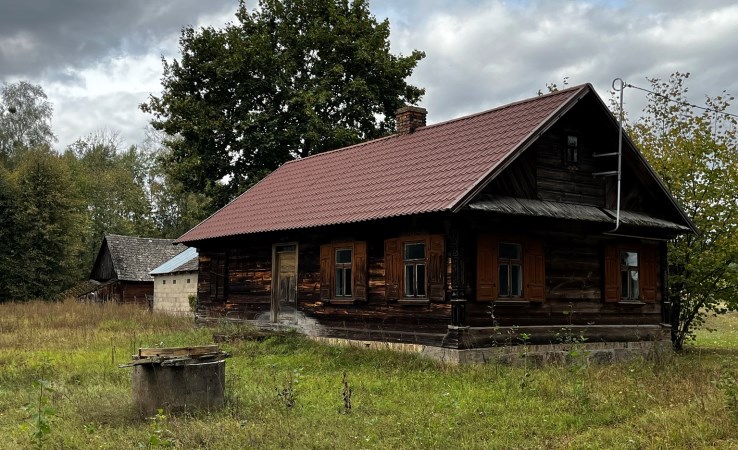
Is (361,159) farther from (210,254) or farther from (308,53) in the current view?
(308,53)

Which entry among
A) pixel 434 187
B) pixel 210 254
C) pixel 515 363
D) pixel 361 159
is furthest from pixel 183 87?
pixel 515 363

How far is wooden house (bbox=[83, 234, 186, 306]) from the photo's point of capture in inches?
1708

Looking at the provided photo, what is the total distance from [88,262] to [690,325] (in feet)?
151

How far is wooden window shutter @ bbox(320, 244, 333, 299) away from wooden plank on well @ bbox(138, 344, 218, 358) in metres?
7.56

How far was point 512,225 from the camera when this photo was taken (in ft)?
50.8

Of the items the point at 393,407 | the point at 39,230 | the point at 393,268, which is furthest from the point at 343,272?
the point at 39,230

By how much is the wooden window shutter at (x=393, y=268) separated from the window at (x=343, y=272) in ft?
5.19

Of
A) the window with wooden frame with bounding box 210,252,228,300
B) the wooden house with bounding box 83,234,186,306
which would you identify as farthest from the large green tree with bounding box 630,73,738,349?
the wooden house with bounding box 83,234,186,306

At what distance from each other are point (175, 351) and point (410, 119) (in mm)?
12287

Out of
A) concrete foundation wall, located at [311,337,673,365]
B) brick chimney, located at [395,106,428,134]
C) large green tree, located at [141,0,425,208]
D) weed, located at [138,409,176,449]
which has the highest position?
large green tree, located at [141,0,425,208]

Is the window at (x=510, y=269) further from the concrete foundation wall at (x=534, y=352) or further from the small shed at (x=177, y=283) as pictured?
the small shed at (x=177, y=283)

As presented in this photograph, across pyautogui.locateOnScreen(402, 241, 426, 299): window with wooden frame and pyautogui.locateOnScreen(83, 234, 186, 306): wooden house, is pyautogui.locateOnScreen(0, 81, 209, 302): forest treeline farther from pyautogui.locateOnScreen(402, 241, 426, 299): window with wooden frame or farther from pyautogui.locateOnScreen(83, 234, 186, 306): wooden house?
pyautogui.locateOnScreen(402, 241, 426, 299): window with wooden frame

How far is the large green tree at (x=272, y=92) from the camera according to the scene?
3070cm

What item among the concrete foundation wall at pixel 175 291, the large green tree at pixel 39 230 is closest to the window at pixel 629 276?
the concrete foundation wall at pixel 175 291
